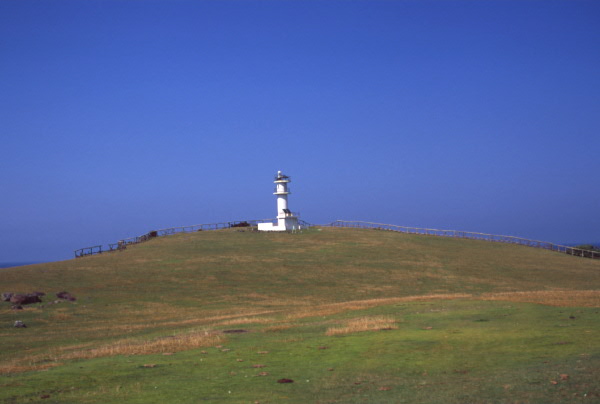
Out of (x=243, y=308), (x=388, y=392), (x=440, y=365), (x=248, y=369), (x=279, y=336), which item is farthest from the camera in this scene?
(x=243, y=308)

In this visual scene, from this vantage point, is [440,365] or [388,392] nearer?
[388,392]

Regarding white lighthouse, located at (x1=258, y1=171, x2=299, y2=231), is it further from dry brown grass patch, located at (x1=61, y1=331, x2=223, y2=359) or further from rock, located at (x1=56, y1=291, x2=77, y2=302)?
dry brown grass patch, located at (x1=61, y1=331, x2=223, y2=359)

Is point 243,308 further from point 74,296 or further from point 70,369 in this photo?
point 70,369

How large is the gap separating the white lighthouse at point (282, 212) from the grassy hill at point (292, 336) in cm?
3071

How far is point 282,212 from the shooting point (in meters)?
96.8

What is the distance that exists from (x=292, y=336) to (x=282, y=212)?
243ft

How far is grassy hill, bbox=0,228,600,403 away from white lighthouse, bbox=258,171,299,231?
30.7 m

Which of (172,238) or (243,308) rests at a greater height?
(172,238)

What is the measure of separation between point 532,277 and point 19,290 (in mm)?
49457

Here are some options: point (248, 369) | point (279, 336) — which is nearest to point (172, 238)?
point (279, 336)

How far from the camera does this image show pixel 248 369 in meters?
16.2

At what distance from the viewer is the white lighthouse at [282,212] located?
314ft

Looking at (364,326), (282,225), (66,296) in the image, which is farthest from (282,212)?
(364,326)

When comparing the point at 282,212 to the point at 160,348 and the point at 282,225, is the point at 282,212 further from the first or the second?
the point at 160,348
